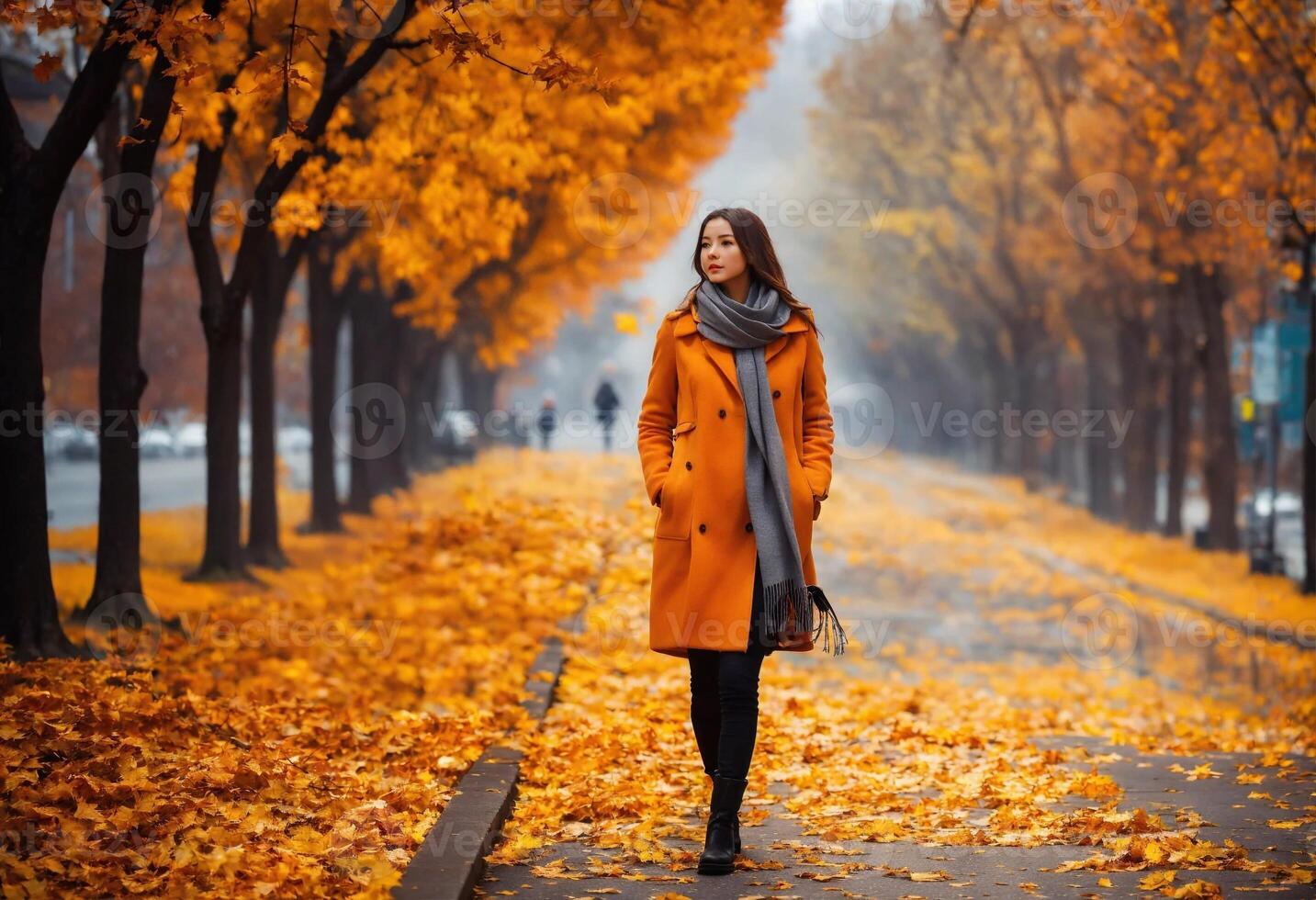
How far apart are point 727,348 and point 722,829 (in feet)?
5.62

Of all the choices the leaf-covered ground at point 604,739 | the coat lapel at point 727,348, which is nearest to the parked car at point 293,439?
the leaf-covered ground at point 604,739

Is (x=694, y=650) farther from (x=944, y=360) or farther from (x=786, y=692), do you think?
(x=944, y=360)

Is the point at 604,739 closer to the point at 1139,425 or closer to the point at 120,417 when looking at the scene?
the point at 120,417

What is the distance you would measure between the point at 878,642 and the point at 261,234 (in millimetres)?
7104

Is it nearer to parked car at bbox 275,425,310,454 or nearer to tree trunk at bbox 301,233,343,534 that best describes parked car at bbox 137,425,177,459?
parked car at bbox 275,425,310,454

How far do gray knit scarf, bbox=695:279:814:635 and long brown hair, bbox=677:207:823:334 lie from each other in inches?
3.4

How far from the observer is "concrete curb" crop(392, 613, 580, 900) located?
17.6ft

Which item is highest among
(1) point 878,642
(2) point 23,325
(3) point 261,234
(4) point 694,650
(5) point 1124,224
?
(5) point 1124,224

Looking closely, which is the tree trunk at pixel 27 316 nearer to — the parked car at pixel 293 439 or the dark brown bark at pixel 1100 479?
the dark brown bark at pixel 1100 479

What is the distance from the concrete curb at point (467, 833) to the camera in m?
5.38

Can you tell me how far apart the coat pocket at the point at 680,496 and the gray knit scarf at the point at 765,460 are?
0.71ft

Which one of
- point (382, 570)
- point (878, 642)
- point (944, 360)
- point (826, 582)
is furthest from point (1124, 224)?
point (944, 360)

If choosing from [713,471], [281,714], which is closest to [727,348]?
[713,471]

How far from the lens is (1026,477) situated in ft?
136
